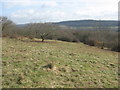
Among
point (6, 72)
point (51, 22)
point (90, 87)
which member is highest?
Result: point (51, 22)

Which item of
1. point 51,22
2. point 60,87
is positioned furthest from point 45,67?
point 51,22

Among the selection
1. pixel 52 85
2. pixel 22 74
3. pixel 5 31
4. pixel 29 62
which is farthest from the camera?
pixel 5 31

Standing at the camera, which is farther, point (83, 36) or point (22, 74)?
point (83, 36)

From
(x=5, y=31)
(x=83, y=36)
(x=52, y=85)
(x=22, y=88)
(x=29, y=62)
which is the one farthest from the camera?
(x=83, y=36)

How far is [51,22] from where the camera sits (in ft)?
85.5

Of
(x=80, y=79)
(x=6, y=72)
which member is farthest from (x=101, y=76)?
(x=6, y=72)

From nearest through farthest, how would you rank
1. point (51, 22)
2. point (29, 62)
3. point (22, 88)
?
point (22, 88), point (29, 62), point (51, 22)

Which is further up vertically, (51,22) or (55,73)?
(51,22)

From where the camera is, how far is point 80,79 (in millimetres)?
6539

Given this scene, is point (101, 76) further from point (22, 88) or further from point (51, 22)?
point (51, 22)

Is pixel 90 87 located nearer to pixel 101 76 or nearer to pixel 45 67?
pixel 101 76

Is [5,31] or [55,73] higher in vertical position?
[5,31]

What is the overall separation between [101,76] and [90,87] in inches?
51.2

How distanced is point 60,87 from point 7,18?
64.1ft
